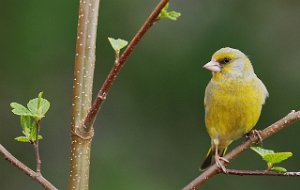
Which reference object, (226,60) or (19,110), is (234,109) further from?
(19,110)

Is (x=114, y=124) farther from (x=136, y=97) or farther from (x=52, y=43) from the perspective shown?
(x=52, y=43)

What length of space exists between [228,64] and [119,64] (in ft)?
7.83

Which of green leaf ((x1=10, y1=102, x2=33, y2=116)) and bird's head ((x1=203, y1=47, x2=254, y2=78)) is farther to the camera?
bird's head ((x1=203, y1=47, x2=254, y2=78))

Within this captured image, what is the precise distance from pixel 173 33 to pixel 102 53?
806 mm

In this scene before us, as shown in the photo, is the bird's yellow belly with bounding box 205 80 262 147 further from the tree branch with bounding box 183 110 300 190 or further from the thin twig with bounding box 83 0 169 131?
the thin twig with bounding box 83 0 169 131

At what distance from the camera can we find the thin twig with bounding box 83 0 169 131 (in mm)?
2201

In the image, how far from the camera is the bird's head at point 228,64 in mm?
4539

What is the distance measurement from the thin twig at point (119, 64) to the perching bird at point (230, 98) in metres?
1.98

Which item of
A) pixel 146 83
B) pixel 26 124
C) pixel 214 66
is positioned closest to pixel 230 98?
pixel 214 66

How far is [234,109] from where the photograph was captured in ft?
14.6

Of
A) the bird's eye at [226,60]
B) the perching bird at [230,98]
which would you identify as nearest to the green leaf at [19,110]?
the perching bird at [230,98]

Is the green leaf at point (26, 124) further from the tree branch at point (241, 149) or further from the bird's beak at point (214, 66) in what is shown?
the bird's beak at point (214, 66)

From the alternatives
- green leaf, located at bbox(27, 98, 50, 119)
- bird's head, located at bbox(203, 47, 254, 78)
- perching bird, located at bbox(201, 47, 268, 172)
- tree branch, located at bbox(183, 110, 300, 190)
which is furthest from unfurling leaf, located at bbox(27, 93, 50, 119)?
bird's head, located at bbox(203, 47, 254, 78)

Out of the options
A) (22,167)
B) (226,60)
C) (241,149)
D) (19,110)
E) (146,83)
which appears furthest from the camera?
(146,83)
